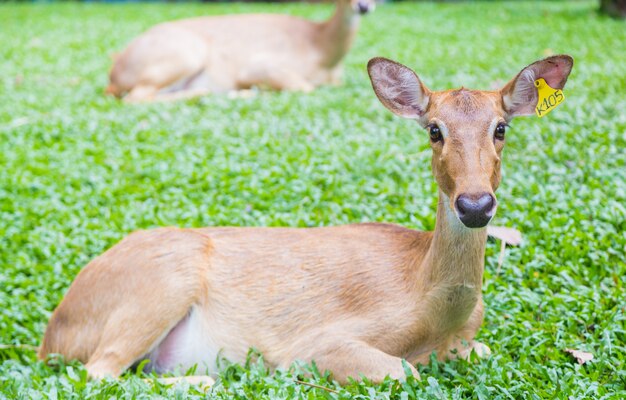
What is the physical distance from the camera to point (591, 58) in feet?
29.5

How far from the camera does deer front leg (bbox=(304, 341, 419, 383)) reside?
139 inches

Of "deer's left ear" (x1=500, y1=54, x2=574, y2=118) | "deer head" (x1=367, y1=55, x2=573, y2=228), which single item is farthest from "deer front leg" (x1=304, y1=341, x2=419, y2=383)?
"deer's left ear" (x1=500, y1=54, x2=574, y2=118)

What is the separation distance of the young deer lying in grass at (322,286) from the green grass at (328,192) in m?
0.14

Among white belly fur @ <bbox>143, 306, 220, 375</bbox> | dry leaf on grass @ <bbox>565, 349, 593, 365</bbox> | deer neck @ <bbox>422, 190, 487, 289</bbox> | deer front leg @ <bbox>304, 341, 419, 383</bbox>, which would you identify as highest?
deer neck @ <bbox>422, 190, 487, 289</bbox>

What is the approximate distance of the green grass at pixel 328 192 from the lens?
12.2 ft

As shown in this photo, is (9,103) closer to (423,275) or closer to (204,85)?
(204,85)

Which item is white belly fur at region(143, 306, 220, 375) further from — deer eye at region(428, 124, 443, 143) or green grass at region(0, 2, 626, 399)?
deer eye at region(428, 124, 443, 143)

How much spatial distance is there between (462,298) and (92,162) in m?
3.89

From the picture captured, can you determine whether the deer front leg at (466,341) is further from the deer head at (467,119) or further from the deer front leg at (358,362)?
the deer head at (467,119)

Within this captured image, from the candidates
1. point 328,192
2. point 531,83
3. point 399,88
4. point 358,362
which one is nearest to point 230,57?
point 328,192

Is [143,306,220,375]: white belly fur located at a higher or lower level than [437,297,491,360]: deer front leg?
lower

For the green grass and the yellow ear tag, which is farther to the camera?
the green grass

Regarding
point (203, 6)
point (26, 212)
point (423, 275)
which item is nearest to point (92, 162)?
point (26, 212)

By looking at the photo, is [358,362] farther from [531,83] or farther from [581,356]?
[531,83]
